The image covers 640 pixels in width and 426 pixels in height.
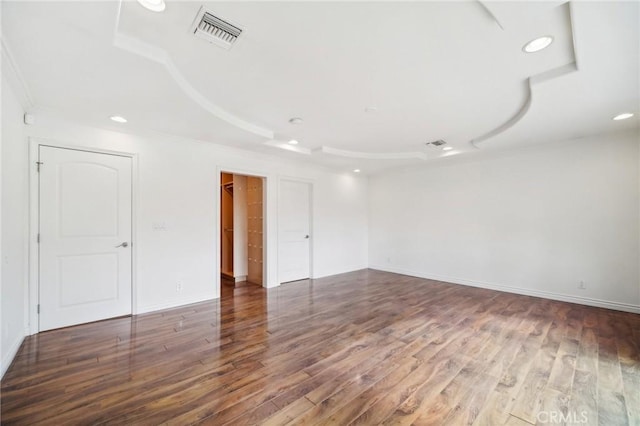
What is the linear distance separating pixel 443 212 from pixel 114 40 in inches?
226

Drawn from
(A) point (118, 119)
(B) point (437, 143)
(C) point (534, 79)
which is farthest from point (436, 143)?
(A) point (118, 119)

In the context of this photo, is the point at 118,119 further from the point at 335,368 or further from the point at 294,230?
the point at 335,368

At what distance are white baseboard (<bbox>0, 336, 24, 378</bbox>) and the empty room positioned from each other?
Result: 4 centimetres

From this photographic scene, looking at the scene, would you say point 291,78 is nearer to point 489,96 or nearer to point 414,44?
point 414,44

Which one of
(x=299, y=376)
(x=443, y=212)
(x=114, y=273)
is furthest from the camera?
(x=443, y=212)

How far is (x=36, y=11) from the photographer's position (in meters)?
1.57

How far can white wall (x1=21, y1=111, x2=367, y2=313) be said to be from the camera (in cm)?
357

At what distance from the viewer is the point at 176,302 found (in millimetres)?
4000

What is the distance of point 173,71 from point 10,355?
2.88 meters

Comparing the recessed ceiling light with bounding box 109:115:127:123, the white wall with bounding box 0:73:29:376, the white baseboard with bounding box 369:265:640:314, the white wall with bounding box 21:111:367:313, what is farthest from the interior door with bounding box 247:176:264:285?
the white baseboard with bounding box 369:265:640:314

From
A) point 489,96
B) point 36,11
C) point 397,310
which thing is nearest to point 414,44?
point 489,96

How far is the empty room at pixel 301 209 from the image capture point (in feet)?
5.97

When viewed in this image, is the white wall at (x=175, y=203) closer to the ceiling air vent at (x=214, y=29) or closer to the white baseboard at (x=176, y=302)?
the white baseboard at (x=176, y=302)

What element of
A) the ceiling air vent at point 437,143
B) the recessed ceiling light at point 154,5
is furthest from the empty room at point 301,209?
the ceiling air vent at point 437,143
